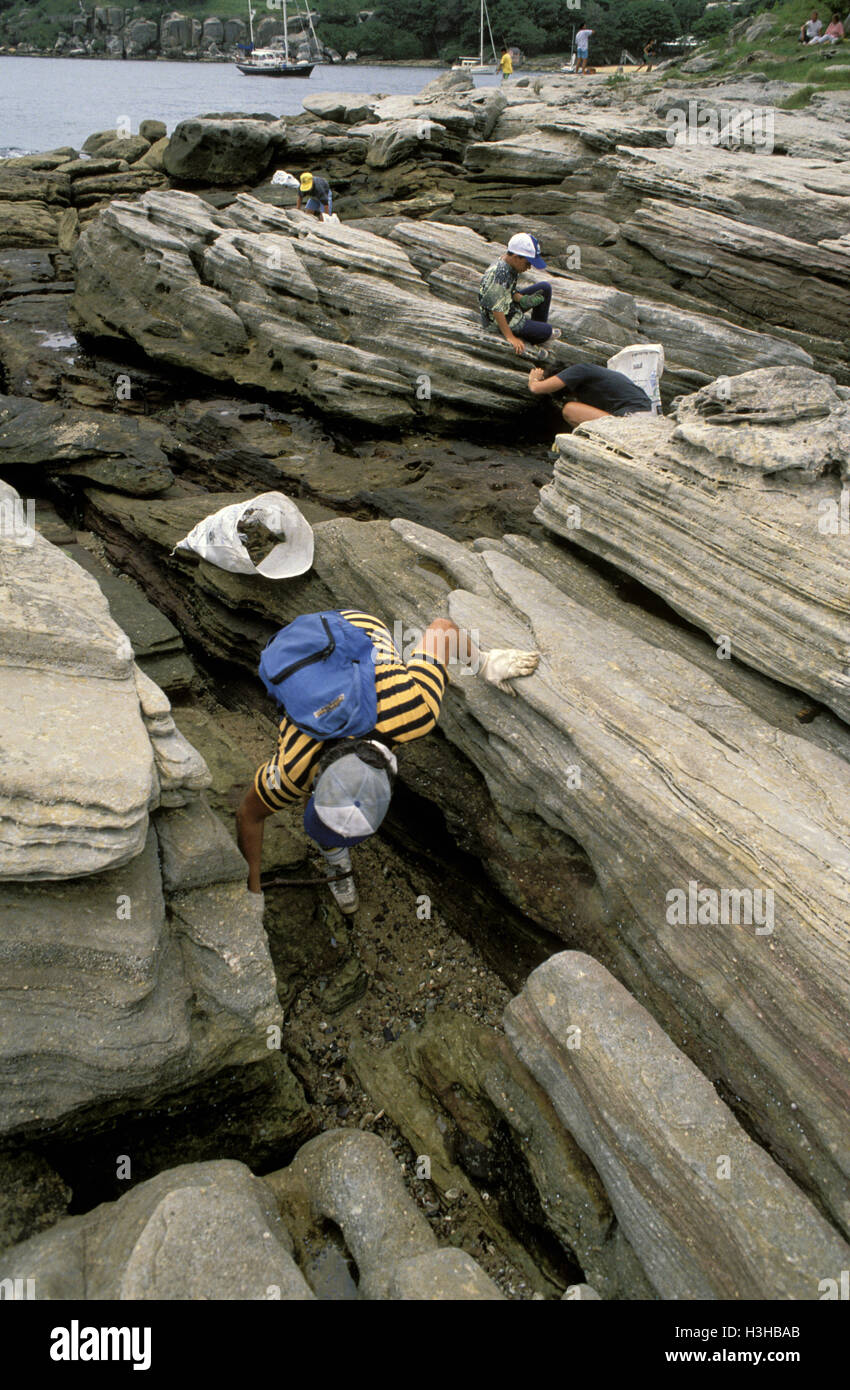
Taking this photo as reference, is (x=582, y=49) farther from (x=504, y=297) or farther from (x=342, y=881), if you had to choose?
(x=342, y=881)

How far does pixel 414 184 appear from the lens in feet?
92.5

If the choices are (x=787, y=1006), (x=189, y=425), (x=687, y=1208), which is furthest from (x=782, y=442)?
(x=189, y=425)

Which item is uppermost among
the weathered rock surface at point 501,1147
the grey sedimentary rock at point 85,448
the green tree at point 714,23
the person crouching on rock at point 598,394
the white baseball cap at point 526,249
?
the green tree at point 714,23

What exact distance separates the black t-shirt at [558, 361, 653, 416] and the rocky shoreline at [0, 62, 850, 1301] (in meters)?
1.48

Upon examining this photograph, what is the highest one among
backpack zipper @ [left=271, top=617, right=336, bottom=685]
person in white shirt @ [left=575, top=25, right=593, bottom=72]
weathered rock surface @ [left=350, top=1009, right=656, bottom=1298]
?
person in white shirt @ [left=575, top=25, right=593, bottom=72]

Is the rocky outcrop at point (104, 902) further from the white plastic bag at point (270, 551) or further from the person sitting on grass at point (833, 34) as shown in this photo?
the person sitting on grass at point (833, 34)

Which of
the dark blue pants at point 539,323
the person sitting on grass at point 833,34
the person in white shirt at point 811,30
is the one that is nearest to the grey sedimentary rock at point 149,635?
the dark blue pants at point 539,323

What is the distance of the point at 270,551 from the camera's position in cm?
1135

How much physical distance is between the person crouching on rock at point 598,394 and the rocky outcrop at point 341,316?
1.76 m

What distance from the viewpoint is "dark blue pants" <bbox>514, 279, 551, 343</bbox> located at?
51.9ft

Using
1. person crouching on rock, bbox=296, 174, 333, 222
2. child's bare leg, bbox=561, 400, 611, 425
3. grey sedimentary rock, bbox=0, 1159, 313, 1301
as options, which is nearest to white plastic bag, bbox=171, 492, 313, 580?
child's bare leg, bbox=561, 400, 611, 425

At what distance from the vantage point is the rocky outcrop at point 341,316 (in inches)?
628

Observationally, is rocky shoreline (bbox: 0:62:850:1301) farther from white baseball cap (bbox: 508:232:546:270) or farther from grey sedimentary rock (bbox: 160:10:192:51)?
grey sedimentary rock (bbox: 160:10:192:51)

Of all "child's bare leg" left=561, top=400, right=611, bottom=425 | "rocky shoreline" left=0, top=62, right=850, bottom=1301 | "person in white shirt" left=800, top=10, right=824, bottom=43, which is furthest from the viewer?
"person in white shirt" left=800, top=10, right=824, bottom=43
